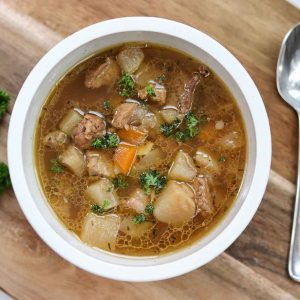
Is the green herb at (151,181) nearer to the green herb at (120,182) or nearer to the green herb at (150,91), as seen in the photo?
the green herb at (120,182)

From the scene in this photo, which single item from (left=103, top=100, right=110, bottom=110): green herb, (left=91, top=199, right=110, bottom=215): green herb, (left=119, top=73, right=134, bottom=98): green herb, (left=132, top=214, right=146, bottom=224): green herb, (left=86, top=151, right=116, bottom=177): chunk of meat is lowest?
(left=91, top=199, right=110, bottom=215): green herb

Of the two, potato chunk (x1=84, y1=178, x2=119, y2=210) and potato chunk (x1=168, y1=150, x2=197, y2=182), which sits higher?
potato chunk (x1=168, y1=150, x2=197, y2=182)

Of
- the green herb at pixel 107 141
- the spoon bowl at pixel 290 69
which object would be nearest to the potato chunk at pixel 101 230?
the green herb at pixel 107 141

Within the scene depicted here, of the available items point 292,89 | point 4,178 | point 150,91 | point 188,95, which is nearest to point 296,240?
point 292,89

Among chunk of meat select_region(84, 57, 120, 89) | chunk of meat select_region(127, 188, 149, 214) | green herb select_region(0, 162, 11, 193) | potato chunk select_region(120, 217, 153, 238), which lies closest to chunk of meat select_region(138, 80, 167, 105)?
chunk of meat select_region(84, 57, 120, 89)

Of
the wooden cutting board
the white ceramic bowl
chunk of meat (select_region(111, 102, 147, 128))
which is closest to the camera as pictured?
the white ceramic bowl

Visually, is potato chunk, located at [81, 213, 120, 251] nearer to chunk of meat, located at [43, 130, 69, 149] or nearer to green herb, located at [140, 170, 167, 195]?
green herb, located at [140, 170, 167, 195]
